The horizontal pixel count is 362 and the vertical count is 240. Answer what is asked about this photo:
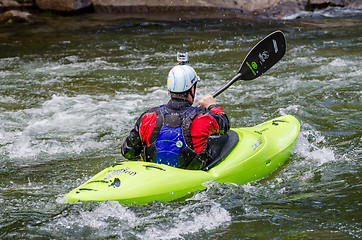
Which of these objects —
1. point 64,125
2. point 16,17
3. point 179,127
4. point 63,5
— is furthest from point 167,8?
point 179,127

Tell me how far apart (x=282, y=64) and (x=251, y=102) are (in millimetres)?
1879

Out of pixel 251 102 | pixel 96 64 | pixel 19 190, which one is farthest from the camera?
pixel 96 64

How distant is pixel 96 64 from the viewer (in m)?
8.69

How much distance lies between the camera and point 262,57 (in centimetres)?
509

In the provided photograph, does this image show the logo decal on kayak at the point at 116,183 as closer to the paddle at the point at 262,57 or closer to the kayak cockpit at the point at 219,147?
the kayak cockpit at the point at 219,147

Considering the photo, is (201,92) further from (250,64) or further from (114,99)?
(250,64)

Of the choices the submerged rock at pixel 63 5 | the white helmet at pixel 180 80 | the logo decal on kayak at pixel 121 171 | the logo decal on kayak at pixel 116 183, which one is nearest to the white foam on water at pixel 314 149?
the white helmet at pixel 180 80

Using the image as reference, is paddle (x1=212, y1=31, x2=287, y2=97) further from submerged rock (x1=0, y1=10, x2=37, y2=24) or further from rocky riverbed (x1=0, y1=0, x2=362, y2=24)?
submerged rock (x1=0, y1=10, x2=37, y2=24)

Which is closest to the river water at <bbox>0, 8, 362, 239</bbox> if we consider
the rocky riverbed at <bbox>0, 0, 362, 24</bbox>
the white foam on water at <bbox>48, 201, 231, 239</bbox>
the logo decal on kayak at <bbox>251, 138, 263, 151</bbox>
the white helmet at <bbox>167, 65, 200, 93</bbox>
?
the white foam on water at <bbox>48, 201, 231, 239</bbox>

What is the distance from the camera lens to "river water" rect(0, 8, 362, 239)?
3.24 m

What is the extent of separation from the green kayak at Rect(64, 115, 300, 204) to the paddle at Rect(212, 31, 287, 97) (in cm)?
84

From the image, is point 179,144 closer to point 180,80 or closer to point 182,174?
point 182,174

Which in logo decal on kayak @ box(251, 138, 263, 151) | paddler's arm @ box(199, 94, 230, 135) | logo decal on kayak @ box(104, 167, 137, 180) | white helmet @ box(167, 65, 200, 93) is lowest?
logo decal on kayak @ box(251, 138, 263, 151)

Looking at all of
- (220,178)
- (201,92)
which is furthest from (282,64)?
(220,178)
